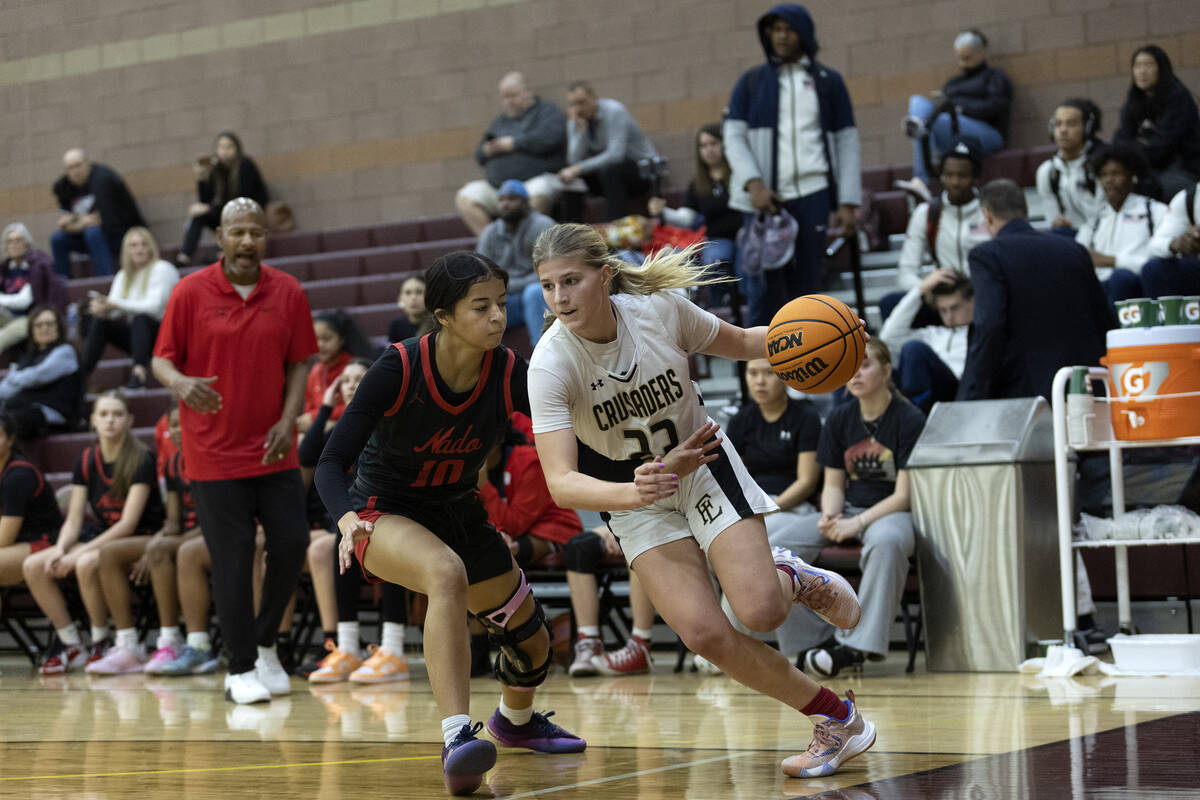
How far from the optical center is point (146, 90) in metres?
14.7

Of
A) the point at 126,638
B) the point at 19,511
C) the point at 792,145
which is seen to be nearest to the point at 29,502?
the point at 19,511

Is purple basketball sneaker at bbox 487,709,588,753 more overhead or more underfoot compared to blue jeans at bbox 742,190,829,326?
more underfoot

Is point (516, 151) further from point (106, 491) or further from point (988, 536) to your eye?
point (988, 536)

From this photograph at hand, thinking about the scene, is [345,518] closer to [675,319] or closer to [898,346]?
[675,319]

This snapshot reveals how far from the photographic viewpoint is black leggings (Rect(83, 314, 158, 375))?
402 inches

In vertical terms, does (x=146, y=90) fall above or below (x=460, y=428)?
above

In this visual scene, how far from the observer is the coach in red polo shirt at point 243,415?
5570 millimetres

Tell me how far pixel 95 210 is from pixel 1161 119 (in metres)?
9.37

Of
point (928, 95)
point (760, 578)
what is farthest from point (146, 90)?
point (760, 578)

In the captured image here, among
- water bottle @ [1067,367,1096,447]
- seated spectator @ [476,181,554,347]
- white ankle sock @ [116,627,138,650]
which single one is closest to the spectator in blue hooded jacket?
seated spectator @ [476,181,554,347]

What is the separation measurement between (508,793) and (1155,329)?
10.9 ft

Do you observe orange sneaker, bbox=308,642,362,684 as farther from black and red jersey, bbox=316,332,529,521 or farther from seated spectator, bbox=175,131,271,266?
seated spectator, bbox=175,131,271,266

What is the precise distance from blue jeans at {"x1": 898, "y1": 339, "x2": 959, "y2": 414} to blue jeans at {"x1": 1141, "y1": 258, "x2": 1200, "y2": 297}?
3.46 feet

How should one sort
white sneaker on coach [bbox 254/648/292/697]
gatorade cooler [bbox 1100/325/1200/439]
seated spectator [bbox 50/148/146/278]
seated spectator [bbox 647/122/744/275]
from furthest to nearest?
1. seated spectator [bbox 50/148/146/278]
2. seated spectator [bbox 647/122/744/275]
3. white sneaker on coach [bbox 254/648/292/697]
4. gatorade cooler [bbox 1100/325/1200/439]
